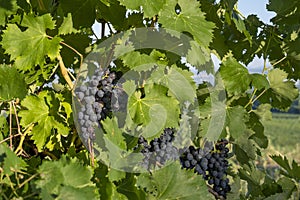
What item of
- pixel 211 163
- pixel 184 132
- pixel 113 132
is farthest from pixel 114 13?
pixel 211 163

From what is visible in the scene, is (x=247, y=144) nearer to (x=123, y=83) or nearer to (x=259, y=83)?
(x=259, y=83)

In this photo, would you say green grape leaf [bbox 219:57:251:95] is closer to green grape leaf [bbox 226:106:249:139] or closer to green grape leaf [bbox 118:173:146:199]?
green grape leaf [bbox 226:106:249:139]

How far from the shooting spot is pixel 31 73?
4.17 feet

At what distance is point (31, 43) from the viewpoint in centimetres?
121

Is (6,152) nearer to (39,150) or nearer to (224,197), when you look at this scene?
(39,150)

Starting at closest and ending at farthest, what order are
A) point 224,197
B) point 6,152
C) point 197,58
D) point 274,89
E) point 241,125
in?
point 6,152 → point 197,58 → point 241,125 → point 224,197 → point 274,89

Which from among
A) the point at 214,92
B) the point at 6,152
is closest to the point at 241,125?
the point at 214,92

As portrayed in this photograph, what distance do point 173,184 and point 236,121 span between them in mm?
395

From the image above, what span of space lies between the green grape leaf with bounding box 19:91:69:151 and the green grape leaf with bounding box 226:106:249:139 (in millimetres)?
493

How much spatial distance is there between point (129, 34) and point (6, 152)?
0.49 m

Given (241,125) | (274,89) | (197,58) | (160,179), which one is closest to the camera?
(160,179)

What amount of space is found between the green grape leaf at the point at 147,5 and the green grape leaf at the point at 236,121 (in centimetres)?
46

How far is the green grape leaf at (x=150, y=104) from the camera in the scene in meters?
1.22

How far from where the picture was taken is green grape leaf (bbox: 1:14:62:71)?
1.19 meters
